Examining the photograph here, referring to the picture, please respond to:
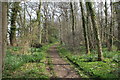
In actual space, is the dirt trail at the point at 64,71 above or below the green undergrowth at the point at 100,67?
below

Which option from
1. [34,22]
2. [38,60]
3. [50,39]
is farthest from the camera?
[50,39]

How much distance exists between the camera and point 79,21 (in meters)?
28.5

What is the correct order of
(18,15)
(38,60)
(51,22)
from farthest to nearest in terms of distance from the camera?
(51,22), (18,15), (38,60)

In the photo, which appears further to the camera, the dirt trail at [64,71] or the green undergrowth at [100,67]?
the dirt trail at [64,71]

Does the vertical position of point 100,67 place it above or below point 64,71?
above

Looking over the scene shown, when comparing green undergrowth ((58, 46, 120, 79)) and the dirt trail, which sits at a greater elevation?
green undergrowth ((58, 46, 120, 79))

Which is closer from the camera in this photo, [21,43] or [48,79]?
[48,79]

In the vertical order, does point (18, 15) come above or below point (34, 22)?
above

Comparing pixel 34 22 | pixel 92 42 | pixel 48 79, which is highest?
pixel 34 22

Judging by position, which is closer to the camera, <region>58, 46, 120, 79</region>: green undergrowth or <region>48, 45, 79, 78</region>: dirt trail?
<region>58, 46, 120, 79</region>: green undergrowth

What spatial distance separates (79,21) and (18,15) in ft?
46.9

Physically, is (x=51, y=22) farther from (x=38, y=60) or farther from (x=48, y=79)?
(x=48, y=79)

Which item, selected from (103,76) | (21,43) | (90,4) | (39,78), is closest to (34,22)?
(21,43)

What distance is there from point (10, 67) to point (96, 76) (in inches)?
165
